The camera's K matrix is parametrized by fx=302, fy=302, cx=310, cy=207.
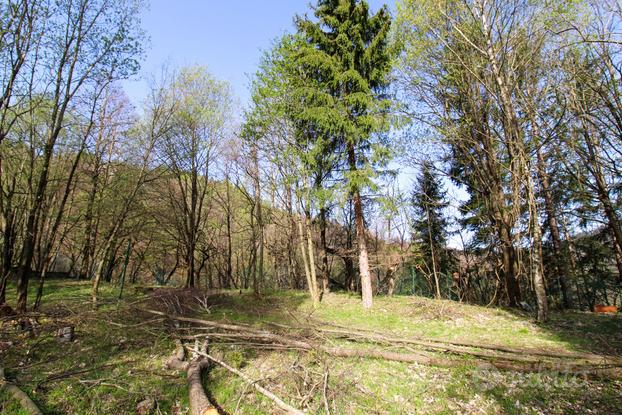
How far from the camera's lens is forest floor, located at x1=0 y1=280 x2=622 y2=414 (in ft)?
13.0

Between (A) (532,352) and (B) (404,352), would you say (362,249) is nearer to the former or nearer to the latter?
(B) (404,352)

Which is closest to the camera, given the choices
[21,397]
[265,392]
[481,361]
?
[21,397]

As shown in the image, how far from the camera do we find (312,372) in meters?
4.70

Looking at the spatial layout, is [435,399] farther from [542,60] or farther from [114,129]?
[114,129]

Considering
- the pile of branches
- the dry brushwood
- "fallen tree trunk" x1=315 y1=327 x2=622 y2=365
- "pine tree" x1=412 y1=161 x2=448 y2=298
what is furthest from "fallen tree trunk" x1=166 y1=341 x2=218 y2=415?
"pine tree" x1=412 y1=161 x2=448 y2=298

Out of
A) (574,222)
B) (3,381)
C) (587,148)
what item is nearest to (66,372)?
(3,381)

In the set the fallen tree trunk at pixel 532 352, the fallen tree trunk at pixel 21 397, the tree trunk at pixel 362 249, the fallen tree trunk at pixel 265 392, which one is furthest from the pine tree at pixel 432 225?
the fallen tree trunk at pixel 21 397

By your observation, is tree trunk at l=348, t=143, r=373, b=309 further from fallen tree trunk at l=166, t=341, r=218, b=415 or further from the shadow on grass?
fallen tree trunk at l=166, t=341, r=218, b=415

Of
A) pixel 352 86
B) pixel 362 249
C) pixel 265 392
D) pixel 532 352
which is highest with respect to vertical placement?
pixel 352 86

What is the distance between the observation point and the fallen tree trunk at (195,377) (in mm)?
3721

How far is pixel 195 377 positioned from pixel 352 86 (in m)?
9.65

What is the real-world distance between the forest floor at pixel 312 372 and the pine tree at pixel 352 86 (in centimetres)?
443

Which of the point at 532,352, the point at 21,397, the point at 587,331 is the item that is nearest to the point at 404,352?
the point at 532,352

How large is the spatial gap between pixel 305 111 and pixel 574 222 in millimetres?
15057
